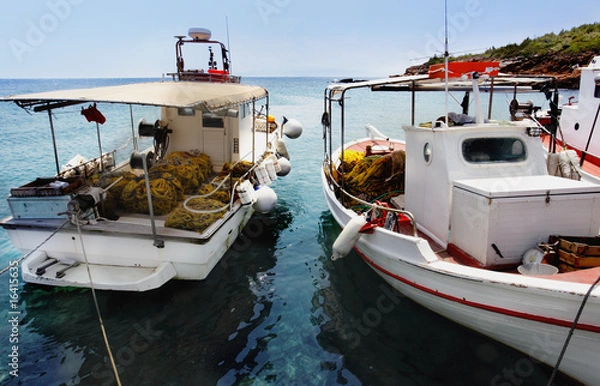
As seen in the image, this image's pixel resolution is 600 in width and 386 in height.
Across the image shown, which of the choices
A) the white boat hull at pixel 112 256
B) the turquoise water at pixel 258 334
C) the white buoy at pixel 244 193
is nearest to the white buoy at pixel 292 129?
the turquoise water at pixel 258 334

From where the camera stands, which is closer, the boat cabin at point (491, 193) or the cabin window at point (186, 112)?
the boat cabin at point (491, 193)

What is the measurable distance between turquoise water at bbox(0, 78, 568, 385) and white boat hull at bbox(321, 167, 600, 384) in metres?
0.56

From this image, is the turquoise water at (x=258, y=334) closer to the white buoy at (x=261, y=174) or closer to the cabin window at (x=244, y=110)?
the white buoy at (x=261, y=174)

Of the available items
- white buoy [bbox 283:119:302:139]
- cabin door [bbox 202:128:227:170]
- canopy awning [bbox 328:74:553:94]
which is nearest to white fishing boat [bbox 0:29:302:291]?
cabin door [bbox 202:128:227:170]

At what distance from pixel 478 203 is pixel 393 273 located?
181cm

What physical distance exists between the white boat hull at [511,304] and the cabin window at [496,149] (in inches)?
71.3

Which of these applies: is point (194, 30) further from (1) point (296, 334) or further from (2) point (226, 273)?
(1) point (296, 334)

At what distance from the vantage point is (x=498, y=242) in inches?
203

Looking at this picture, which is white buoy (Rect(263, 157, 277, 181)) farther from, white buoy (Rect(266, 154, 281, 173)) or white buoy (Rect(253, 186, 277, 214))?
white buoy (Rect(253, 186, 277, 214))

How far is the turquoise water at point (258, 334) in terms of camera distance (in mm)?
5199

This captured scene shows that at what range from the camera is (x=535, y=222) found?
16.9 ft

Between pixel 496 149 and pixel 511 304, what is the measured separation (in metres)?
2.72

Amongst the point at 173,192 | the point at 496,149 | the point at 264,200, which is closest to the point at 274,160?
the point at 264,200

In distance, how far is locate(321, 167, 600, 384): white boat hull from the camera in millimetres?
4133
